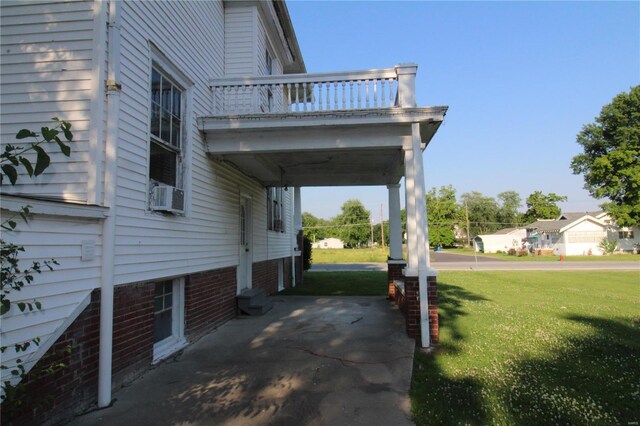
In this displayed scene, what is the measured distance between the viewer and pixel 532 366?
4.80m

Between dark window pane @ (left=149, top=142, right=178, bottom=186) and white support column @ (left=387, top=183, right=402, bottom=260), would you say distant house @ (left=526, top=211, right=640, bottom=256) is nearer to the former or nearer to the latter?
white support column @ (left=387, top=183, right=402, bottom=260)

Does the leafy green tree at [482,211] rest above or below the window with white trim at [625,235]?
above

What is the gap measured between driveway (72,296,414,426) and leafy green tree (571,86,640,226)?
136 ft

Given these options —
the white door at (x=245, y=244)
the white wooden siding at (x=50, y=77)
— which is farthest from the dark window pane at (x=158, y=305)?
the white door at (x=245, y=244)

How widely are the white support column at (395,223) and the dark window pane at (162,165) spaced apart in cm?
557

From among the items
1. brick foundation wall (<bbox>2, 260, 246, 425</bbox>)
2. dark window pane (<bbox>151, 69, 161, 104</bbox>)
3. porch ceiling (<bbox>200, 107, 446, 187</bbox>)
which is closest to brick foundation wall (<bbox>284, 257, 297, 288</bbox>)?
porch ceiling (<bbox>200, 107, 446, 187</bbox>)

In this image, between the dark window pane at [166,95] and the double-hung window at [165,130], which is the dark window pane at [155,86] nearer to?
the double-hung window at [165,130]

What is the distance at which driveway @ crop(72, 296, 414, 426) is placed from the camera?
348 centimetres

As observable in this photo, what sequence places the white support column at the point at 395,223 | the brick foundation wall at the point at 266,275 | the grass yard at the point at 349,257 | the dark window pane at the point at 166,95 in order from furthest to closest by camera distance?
the grass yard at the point at 349,257 → the white support column at the point at 395,223 → the brick foundation wall at the point at 266,275 → the dark window pane at the point at 166,95

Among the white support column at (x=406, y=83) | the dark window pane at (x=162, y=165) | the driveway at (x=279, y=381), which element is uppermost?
the white support column at (x=406, y=83)

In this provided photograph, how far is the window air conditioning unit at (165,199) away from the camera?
489cm

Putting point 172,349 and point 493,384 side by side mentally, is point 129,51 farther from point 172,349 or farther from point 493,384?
point 493,384

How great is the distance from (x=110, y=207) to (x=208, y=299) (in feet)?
10.4

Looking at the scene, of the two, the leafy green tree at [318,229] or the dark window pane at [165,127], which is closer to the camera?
the dark window pane at [165,127]
